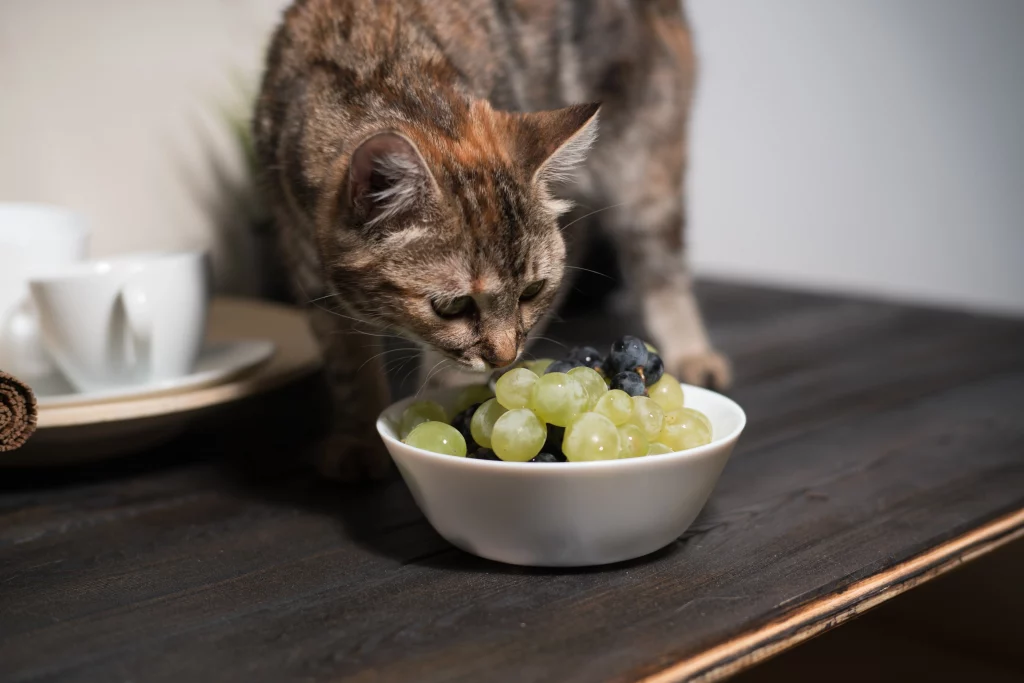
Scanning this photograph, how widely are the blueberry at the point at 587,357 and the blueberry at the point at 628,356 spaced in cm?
2

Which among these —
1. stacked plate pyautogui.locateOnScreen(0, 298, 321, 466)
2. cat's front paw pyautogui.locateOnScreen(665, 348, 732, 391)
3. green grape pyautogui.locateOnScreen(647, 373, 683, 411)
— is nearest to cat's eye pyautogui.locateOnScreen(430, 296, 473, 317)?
green grape pyautogui.locateOnScreen(647, 373, 683, 411)

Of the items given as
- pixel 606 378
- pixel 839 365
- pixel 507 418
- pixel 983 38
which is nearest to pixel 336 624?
pixel 507 418

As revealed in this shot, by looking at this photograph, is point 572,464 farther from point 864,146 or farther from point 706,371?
point 864,146

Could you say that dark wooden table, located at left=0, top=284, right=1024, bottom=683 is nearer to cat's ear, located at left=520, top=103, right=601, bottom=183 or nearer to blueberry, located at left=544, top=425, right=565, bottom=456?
blueberry, located at left=544, top=425, right=565, bottom=456

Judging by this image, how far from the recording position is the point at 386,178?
956 millimetres

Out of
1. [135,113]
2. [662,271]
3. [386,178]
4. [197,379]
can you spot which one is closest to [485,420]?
[386,178]

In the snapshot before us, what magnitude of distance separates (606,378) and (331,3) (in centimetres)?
64

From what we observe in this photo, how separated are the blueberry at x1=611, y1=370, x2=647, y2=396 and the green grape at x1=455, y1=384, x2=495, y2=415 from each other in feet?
0.47

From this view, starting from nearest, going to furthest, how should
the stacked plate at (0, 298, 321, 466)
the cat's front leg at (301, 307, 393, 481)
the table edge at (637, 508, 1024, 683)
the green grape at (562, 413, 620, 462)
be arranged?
the table edge at (637, 508, 1024, 683), the green grape at (562, 413, 620, 462), the stacked plate at (0, 298, 321, 466), the cat's front leg at (301, 307, 393, 481)

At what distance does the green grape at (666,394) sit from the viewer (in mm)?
992

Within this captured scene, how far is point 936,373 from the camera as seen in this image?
5.15 feet

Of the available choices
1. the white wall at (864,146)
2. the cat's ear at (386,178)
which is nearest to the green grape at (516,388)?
the cat's ear at (386,178)

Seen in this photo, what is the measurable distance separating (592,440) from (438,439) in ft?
0.51

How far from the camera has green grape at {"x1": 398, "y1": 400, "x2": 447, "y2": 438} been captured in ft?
3.20
